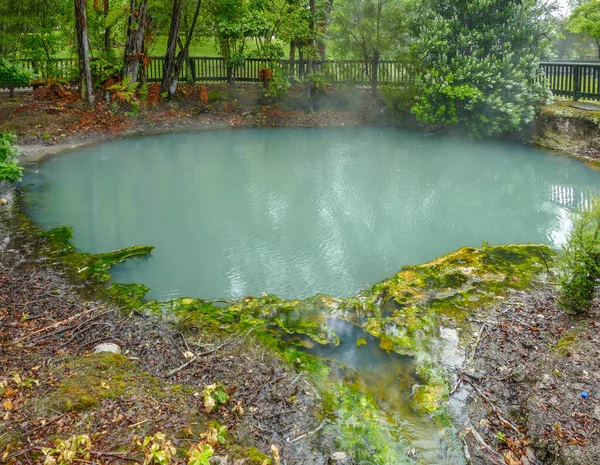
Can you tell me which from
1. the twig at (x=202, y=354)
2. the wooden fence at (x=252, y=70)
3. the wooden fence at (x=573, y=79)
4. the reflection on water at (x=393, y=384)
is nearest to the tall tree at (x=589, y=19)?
the wooden fence at (x=573, y=79)

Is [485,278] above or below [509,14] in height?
below

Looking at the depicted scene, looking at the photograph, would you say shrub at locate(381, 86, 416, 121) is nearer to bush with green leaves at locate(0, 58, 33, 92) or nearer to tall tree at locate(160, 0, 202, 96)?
tall tree at locate(160, 0, 202, 96)

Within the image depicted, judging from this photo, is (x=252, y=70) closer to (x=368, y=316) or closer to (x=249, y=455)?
(x=368, y=316)

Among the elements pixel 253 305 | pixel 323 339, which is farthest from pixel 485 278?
pixel 253 305

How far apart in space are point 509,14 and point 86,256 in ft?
45.3

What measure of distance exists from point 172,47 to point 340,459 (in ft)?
59.5

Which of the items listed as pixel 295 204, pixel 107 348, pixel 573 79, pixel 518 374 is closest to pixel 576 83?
pixel 573 79

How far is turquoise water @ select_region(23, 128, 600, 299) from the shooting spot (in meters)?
8.18

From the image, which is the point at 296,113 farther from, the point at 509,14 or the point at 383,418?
the point at 383,418

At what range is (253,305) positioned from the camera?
6609 millimetres

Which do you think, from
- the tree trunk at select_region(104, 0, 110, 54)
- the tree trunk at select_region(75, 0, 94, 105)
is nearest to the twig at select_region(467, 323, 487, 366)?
the tree trunk at select_region(75, 0, 94, 105)

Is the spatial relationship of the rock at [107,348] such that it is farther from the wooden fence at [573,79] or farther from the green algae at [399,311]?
the wooden fence at [573,79]

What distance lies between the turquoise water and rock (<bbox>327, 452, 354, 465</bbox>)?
10.4ft

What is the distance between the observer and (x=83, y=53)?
17.2 meters
